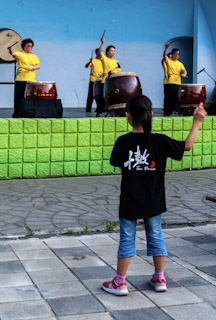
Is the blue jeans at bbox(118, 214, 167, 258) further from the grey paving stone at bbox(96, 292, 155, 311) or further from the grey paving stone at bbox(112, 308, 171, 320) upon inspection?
the grey paving stone at bbox(112, 308, 171, 320)

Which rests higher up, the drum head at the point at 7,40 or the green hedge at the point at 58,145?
the drum head at the point at 7,40

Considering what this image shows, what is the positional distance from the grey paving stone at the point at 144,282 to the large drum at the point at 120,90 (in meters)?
5.96

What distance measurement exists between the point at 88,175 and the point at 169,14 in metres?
10.3

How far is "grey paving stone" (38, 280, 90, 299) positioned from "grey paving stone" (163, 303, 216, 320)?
59 centimetres

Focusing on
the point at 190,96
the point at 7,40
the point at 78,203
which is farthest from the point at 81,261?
the point at 7,40

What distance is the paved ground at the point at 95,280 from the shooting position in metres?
3.48

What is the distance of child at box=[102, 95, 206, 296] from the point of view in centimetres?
373

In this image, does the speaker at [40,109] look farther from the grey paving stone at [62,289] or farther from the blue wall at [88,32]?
the blue wall at [88,32]

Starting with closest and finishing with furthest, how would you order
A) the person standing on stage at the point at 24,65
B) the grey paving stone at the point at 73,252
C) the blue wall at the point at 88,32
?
the grey paving stone at the point at 73,252 < the person standing on stage at the point at 24,65 < the blue wall at the point at 88,32

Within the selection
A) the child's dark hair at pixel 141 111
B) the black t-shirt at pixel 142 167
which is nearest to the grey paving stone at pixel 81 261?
the black t-shirt at pixel 142 167

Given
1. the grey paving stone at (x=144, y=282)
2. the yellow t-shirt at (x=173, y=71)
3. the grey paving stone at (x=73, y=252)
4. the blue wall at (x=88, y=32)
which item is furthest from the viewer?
the blue wall at (x=88, y=32)

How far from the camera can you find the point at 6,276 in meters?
4.10

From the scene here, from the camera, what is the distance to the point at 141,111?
3744mm

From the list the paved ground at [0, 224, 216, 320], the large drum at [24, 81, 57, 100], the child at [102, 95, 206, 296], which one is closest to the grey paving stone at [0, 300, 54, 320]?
the paved ground at [0, 224, 216, 320]
